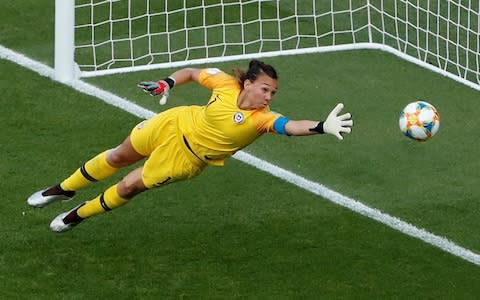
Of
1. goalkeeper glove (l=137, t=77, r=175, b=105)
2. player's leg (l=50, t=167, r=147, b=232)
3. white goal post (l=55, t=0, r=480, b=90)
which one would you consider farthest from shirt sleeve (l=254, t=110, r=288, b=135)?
white goal post (l=55, t=0, r=480, b=90)

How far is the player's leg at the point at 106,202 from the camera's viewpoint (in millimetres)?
8516

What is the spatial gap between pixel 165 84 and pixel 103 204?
38.1 inches

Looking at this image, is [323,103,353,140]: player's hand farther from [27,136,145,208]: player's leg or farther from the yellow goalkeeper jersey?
[27,136,145,208]: player's leg

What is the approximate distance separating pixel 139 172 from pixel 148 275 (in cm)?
73

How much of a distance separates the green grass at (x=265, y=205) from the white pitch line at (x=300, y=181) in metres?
0.09

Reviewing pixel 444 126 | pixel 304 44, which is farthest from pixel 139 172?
pixel 304 44

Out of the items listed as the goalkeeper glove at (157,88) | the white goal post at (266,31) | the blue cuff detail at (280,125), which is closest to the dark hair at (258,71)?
the blue cuff detail at (280,125)

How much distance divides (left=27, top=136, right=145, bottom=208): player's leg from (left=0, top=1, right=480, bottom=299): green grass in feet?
0.83

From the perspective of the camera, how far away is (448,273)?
8.78m

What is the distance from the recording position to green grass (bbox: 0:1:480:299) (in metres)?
8.47

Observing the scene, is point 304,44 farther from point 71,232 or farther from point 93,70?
point 71,232

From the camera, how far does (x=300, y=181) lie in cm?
1022

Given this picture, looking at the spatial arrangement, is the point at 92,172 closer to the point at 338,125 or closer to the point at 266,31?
the point at 338,125

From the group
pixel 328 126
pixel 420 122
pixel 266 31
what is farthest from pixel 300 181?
pixel 266 31
